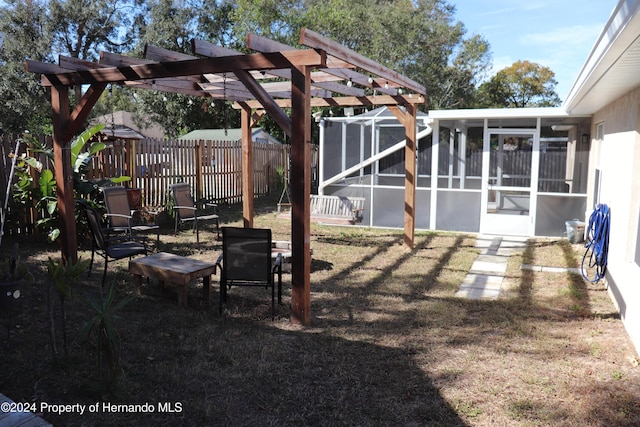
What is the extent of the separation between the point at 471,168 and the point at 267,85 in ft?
15.7

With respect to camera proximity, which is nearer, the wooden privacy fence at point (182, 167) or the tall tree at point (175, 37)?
the wooden privacy fence at point (182, 167)

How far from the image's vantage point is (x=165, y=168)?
1120 cm

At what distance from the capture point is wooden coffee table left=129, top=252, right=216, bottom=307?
16.6 ft

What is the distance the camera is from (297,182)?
4781 millimetres

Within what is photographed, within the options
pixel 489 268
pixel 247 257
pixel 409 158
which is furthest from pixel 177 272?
pixel 409 158

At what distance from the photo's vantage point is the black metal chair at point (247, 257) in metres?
4.98

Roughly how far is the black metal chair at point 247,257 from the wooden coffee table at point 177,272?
30cm

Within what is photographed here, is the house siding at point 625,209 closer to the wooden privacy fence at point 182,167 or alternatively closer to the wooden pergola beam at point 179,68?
the wooden pergola beam at point 179,68

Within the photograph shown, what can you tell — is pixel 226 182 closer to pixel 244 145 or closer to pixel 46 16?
pixel 244 145

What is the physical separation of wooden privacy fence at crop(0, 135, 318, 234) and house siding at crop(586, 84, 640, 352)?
320 inches

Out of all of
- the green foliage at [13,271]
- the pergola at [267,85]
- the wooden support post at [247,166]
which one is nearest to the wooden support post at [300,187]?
the pergola at [267,85]

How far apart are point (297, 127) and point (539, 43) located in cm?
3957

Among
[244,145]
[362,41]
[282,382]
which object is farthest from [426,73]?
[282,382]

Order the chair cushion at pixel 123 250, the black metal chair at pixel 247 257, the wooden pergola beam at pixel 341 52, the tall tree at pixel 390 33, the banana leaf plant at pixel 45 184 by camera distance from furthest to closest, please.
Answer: the tall tree at pixel 390 33
the banana leaf plant at pixel 45 184
the chair cushion at pixel 123 250
the black metal chair at pixel 247 257
the wooden pergola beam at pixel 341 52
